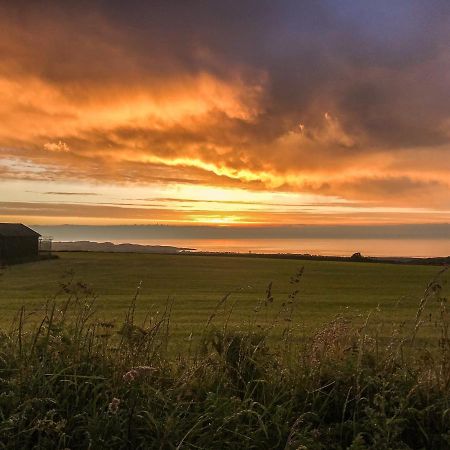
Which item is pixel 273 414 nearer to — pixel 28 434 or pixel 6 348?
pixel 28 434

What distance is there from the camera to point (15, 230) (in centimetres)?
6397

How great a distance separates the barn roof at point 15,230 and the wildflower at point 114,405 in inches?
2419

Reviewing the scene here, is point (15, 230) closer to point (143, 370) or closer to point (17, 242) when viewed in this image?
point (17, 242)

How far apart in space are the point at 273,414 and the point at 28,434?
2.14 metres

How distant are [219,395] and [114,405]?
111cm

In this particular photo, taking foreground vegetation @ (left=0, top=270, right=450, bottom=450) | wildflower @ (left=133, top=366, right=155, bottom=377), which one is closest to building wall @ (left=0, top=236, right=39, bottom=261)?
foreground vegetation @ (left=0, top=270, right=450, bottom=450)

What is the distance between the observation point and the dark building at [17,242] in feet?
201

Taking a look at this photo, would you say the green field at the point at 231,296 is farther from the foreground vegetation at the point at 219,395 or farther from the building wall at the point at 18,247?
the building wall at the point at 18,247

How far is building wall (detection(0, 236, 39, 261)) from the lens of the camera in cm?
6112

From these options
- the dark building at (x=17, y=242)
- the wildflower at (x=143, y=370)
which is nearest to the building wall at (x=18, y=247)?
the dark building at (x=17, y=242)

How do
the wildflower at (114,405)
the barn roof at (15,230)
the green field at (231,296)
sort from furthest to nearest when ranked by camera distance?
the barn roof at (15,230) → the green field at (231,296) → the wildflower at (114,405)

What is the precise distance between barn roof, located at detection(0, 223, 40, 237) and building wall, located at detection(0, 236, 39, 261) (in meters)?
0.37

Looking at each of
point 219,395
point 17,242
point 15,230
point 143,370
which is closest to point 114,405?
point 143,370

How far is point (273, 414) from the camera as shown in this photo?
496 cm
